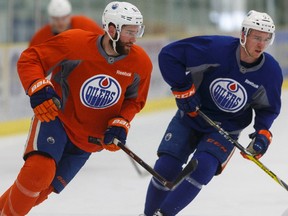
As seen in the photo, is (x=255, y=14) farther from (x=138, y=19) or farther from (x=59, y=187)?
(x=59, y=187)

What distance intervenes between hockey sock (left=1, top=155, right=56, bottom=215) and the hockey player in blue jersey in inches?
24.0

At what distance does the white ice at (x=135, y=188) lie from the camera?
15.3ft

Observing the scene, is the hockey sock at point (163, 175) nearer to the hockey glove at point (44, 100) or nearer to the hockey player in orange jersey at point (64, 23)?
the hockey glove at point (44, 100)

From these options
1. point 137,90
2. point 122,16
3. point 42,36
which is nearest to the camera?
point 122,16

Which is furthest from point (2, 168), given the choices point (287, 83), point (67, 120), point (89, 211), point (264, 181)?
point (287, 83)

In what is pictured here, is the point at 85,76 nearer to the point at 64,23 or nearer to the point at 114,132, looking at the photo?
the point at 114,132

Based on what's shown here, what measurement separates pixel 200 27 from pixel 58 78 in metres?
7.70

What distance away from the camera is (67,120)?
3.74 m

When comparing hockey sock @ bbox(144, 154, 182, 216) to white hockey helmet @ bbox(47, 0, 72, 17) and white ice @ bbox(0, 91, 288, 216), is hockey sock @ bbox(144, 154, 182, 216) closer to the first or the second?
white ice @ bbox(0, 91, 288, 216)

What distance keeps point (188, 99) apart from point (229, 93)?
188 mm

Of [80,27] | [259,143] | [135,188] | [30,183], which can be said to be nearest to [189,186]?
[259,143]

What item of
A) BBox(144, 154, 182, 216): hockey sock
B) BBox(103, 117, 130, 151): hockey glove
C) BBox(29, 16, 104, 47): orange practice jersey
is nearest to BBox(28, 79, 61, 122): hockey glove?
BBox(103, 117, 130, 151): hockey glove

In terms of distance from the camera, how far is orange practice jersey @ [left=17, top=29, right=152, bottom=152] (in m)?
3.68

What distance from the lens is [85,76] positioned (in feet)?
12.2
